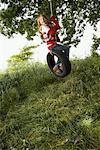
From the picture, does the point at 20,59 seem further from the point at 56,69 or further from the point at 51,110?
the point at 56,69

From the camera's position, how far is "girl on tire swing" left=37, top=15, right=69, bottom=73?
7723 mm

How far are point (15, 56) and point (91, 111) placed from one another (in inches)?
204

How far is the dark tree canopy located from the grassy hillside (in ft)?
4.33

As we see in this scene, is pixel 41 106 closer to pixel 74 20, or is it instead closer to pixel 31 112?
pixel 31 112

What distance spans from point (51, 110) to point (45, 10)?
9.35 ft

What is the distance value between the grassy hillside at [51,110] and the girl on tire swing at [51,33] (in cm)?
232

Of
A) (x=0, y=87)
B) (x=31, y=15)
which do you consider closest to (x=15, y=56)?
(x=0, y=87)

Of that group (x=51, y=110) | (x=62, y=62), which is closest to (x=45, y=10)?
(x=51, y=110)

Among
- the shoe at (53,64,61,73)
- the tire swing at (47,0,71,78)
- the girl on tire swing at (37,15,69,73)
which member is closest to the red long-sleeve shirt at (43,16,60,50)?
the girl on tire swing at (37,15,69,73)

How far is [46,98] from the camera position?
11938 millimetres

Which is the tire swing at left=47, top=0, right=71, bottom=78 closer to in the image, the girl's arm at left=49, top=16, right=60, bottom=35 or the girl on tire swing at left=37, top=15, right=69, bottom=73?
the girl on tire swing at left=37, top=15, right=69, bottom=73

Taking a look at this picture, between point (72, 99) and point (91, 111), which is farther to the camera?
point (72, 99)

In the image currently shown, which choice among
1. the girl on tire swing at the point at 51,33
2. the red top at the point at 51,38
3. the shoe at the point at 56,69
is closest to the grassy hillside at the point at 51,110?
the shoe at the point at 56,69

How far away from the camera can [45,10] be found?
11.3 meters
